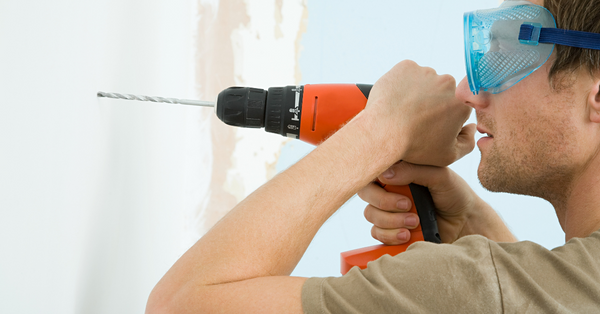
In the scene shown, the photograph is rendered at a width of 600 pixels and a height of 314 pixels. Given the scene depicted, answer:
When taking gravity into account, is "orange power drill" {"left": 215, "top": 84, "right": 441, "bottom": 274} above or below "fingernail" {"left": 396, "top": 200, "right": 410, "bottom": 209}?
above

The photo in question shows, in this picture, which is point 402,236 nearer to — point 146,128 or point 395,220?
point 395,220

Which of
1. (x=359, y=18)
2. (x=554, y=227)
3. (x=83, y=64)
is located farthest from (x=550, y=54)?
(x=554, y=227)

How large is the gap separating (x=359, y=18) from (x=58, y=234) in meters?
1.51

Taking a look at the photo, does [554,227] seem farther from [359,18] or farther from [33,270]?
[33,270]

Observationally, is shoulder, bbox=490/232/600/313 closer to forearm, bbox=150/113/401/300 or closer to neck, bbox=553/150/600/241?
neck, bbox=553/150/600/241

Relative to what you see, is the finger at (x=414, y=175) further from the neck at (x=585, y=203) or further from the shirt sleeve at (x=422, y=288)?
the shirt sleeve at (x=422, y=288)

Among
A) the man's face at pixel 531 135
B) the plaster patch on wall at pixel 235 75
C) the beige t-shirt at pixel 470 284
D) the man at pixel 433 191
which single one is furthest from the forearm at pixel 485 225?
the plaster patch on wall at pixel 235 75

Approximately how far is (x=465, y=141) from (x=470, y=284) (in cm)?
48

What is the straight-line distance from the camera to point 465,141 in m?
1.00

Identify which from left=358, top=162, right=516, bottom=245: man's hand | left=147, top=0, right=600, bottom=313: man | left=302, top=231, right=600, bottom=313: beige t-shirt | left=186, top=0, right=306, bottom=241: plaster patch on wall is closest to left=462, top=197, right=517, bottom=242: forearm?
left=358, top=162, right=516, bottom=245: man's hand

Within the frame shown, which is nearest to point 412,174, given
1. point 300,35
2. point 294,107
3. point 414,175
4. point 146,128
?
point 414,175

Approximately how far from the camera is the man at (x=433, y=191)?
595 millimetres

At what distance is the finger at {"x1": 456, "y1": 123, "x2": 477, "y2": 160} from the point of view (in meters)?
0.98

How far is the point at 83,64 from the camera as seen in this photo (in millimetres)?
727
